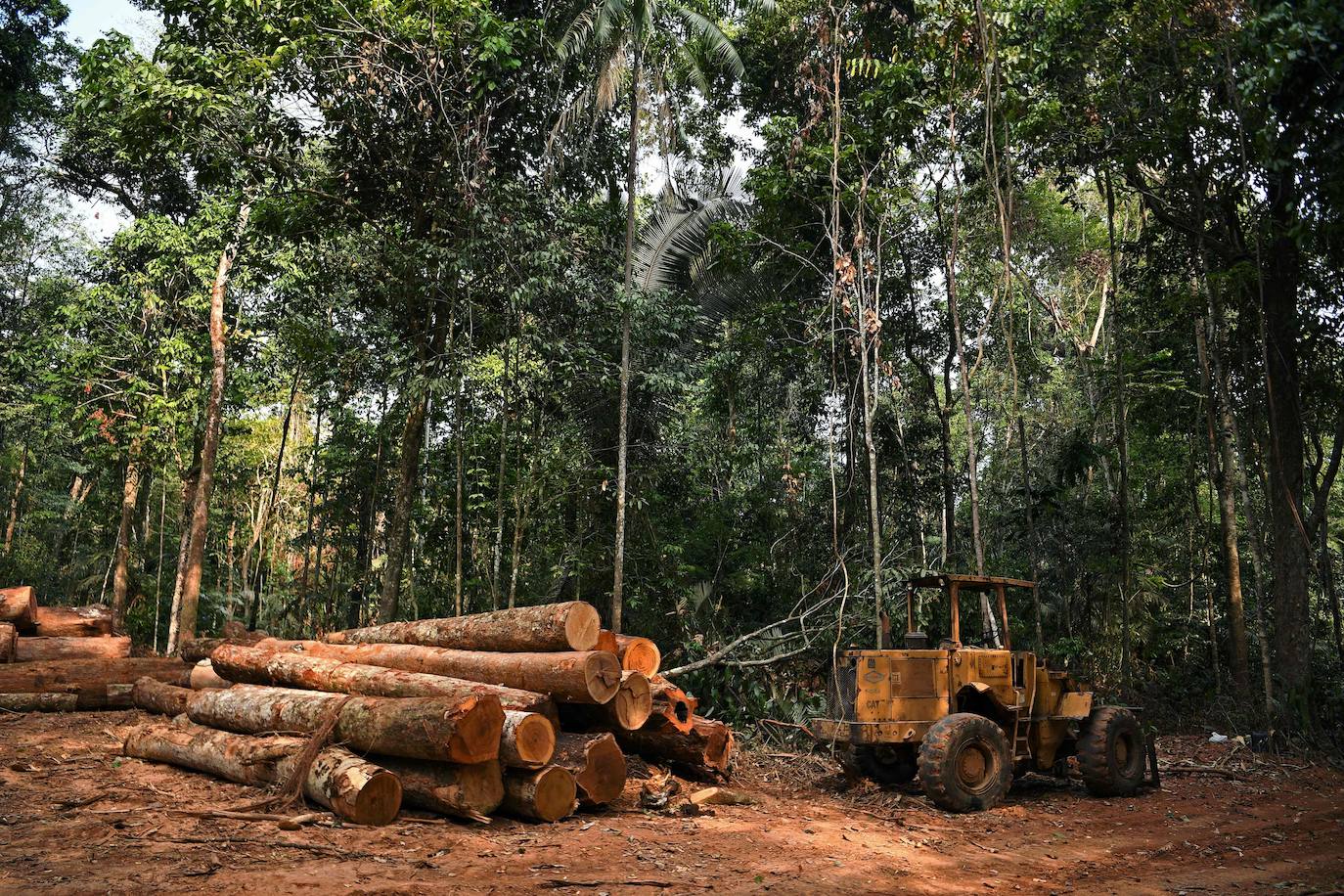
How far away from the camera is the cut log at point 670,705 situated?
8852 millimetres

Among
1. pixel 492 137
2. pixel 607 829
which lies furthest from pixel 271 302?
pixel 607 829

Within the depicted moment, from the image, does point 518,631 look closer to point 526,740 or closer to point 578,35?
point 526,740

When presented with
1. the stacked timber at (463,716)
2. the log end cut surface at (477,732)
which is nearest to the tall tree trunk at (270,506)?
the stacked timber at (463,716)

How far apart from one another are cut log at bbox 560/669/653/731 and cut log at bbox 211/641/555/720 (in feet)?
1.91

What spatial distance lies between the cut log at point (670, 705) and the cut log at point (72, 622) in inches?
437

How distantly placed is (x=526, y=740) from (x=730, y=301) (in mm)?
13329

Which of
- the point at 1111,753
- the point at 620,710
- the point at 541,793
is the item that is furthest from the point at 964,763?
the point at 541,793

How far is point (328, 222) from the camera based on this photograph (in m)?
15.6

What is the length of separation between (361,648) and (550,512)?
24.5 feet

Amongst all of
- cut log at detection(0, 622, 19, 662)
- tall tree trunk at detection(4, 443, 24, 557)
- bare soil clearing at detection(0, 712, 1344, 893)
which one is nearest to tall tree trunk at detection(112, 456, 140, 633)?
cut log at detection(0, 622, 19, 662)

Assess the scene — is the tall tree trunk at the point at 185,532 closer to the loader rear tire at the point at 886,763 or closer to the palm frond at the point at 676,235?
the palm frond at the point at 676,235

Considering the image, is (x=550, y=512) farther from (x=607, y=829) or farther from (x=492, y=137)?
(x=607, y=829)

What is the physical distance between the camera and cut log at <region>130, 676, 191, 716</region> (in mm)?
12219

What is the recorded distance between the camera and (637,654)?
28.9ft
